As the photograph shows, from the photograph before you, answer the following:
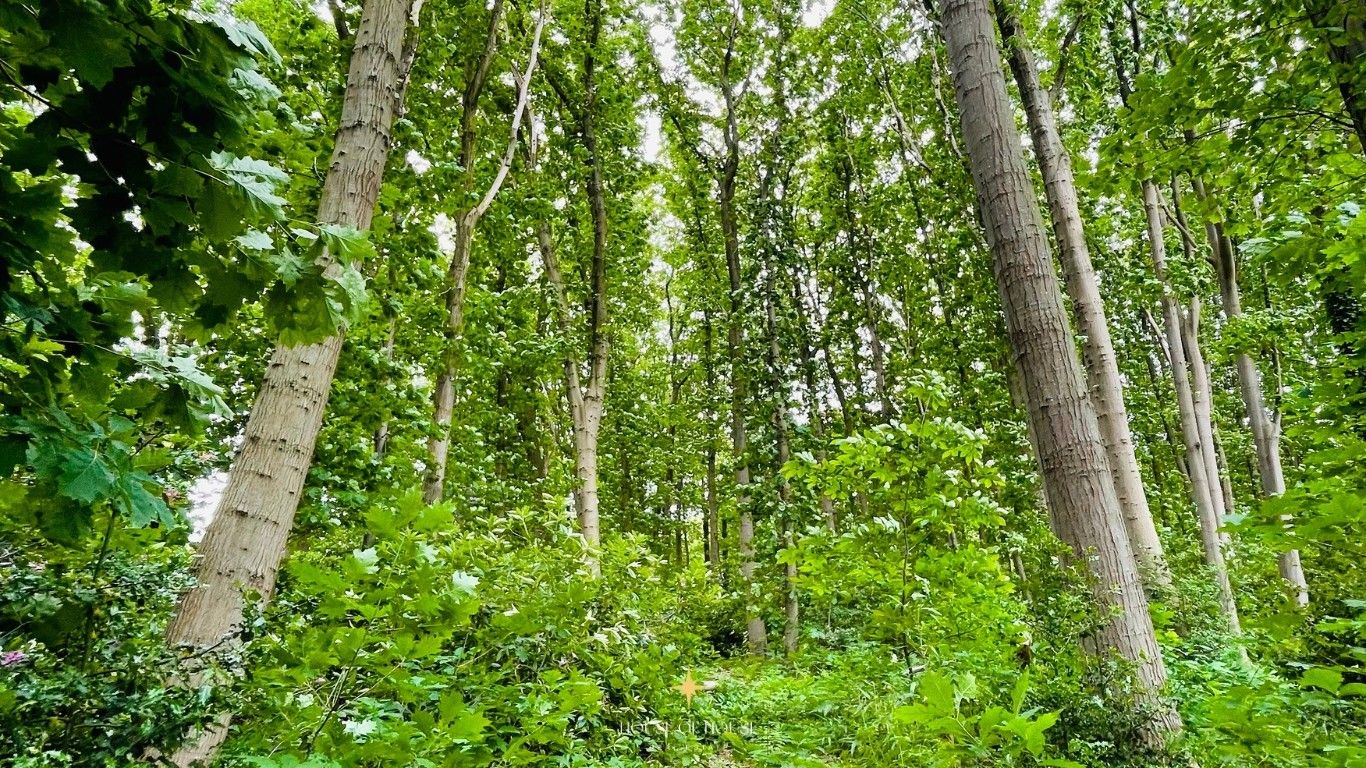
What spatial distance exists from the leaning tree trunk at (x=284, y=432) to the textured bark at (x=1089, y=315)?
527 cm

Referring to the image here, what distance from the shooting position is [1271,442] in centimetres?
998

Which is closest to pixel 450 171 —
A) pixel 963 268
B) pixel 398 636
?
pixel 398 636

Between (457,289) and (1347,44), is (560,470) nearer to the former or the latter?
(457,289)

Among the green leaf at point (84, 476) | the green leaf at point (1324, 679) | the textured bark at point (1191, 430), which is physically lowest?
the green leaf at point (1324, 679)

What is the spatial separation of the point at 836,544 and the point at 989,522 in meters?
0.85

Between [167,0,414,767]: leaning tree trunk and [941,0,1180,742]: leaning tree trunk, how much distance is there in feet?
11.9

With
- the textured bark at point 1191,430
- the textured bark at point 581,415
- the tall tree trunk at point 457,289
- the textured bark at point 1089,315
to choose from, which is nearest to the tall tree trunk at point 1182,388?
the textured bark at point 1191,430

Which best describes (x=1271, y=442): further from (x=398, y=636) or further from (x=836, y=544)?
(x=398, y=636)

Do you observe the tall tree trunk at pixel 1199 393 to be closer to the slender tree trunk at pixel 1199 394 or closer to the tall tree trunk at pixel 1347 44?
the slender tree trunk at pixel 1199 394

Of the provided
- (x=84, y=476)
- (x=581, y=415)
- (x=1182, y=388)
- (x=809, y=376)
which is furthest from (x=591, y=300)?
(x=1182, y=388)

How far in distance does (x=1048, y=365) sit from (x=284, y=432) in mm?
4119

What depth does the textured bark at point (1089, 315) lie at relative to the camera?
5652 mm

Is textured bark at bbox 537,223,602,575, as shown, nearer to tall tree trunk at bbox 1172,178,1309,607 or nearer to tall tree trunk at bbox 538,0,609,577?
tall tree trunk at bbox 538,0,609,577

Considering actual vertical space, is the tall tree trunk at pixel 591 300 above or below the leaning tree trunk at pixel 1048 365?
above
